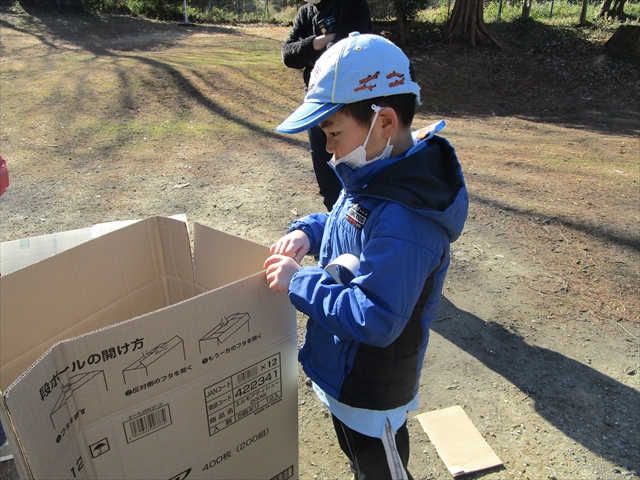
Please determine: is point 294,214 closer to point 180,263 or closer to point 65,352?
point 180,263

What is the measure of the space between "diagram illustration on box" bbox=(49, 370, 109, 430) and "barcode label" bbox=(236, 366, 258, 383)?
0.38 m

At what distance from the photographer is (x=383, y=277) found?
1.18m

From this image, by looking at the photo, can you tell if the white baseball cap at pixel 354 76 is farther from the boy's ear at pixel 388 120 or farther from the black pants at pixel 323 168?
the black pants at pixel 323 168

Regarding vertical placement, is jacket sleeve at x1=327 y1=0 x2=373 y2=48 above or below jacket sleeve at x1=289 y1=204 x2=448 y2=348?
above

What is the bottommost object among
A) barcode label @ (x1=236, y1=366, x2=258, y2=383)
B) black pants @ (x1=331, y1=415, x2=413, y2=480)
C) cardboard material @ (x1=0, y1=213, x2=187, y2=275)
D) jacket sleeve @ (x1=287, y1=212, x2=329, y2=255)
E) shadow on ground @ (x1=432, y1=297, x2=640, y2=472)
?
shadow on ground @ (x1=432, y1=297, x2=640, y2=472)

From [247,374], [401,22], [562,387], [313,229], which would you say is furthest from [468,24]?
[247,374]

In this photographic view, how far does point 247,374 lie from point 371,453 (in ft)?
1.57

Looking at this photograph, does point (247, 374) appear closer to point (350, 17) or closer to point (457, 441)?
point (457, 441)

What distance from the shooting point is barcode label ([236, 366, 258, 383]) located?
4.49 ft

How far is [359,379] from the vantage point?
1.43m

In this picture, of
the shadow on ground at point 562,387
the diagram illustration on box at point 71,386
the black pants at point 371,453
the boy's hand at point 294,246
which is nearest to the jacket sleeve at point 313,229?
the boy's hand at point 294,246

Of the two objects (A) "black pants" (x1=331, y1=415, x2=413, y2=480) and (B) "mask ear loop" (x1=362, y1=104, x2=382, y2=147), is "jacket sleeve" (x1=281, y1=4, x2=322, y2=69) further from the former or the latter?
(A) "black pants" (x1=331, y1=415, x2=413, y2=480)

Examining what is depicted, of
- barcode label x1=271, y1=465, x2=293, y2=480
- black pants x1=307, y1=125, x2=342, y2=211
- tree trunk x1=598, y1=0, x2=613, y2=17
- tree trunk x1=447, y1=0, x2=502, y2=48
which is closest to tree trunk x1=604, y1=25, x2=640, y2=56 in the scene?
tree trunk x1=447, y1=0, x2=502, y2=48

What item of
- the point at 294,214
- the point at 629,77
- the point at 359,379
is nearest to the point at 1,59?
Answer: the point at 294,214
